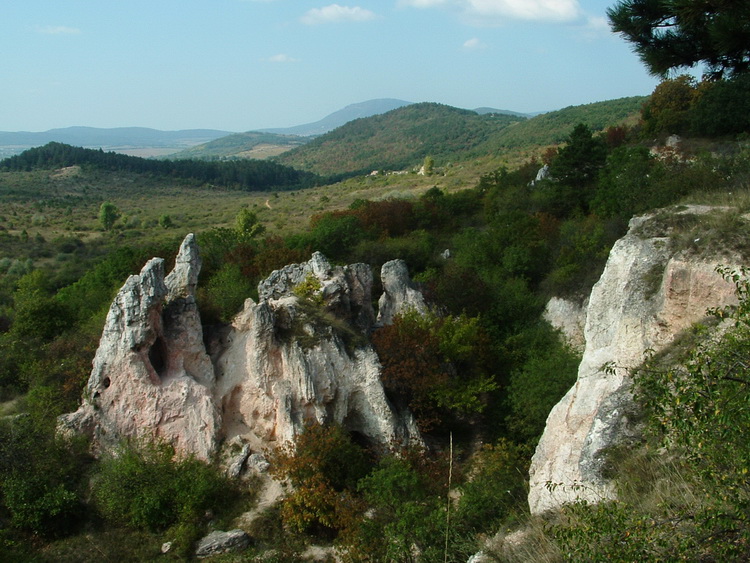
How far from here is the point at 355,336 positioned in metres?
18.5

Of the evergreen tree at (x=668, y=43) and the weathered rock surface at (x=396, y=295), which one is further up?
the evergreen tree at (x=668, y=43)

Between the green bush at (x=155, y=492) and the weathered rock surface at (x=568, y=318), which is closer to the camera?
the green bush at (x=155, y=492)

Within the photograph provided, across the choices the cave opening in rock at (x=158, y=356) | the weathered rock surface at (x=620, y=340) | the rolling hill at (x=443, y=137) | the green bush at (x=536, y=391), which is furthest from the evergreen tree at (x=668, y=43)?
the rolling hill at (x=443, y=137)

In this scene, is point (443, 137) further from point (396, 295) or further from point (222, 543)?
point (222, 543)

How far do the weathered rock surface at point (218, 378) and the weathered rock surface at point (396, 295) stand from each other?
5.23 metres

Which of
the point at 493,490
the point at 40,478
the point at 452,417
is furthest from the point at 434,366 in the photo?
the point at 40,478

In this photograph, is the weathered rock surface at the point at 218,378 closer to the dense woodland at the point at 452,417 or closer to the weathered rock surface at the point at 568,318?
the dense woodland at the point at 452,417

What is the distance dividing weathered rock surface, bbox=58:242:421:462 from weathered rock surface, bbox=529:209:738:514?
564 centimetres

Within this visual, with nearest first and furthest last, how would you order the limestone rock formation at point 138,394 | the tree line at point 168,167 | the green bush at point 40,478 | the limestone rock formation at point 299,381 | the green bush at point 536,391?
1. the green bush at point 40,478
2. the limestone rock formation at point 138,394
3. the limestone rock formation at point 299,381
4. the green bush at point 536,391
5. the tree line at point 168,167

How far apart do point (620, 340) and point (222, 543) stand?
1035cm

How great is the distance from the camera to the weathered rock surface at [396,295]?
23812mm

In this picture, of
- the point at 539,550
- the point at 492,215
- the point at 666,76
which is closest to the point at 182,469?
the point at 539,550

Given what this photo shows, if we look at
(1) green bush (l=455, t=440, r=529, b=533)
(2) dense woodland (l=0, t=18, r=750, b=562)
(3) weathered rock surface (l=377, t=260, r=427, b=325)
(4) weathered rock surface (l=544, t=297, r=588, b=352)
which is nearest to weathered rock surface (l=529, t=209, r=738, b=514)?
(1) green bush (l=455, t=440, r=529, b=533)

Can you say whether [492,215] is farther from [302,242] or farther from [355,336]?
[355,336]
